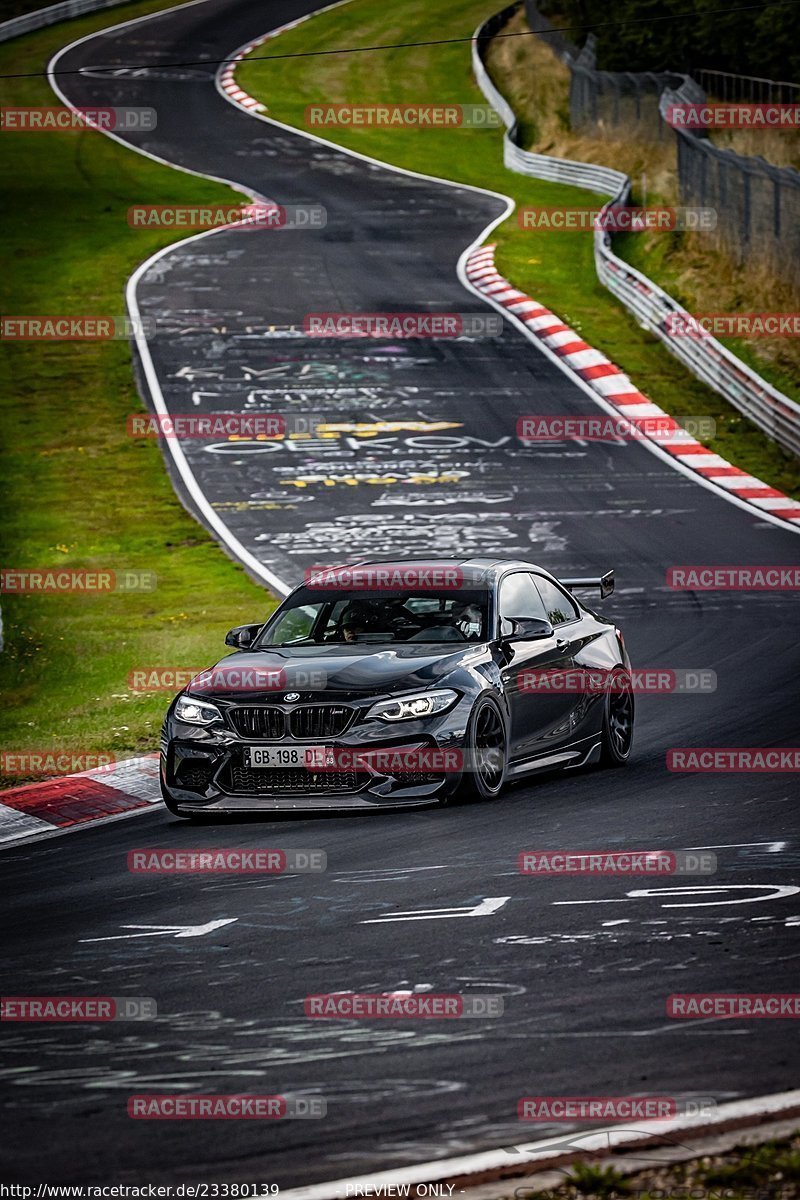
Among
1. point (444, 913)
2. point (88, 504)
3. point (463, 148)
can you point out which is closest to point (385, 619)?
point (444, 913)

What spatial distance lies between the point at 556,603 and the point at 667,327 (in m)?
20.7

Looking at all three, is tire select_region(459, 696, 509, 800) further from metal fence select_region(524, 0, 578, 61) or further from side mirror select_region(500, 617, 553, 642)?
metal fence select_region(524, 0, 578, 61)

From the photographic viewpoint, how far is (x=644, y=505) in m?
24.3

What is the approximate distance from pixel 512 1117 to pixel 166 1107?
3.55 feet

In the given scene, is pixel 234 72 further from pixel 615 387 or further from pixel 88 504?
pixel 88 504

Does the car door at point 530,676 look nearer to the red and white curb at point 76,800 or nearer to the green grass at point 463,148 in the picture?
the red and white curb at point 76,800

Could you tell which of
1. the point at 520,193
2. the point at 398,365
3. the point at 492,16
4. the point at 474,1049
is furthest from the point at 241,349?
the point at 492,16

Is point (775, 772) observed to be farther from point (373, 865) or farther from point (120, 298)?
point (120, 298)

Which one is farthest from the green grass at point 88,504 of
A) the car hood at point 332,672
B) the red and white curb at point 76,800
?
the car hood at point 332,672

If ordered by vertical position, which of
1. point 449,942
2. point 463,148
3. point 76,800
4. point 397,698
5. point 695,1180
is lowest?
point 463,148

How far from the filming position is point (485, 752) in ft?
37.2

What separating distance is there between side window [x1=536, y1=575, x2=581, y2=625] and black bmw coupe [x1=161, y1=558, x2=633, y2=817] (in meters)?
0.02

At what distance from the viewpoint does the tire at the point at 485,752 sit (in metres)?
11.1

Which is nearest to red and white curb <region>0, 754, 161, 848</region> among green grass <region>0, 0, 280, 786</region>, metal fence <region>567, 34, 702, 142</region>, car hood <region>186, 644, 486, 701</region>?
green grass <region>0, 0, 280, 786</region>
